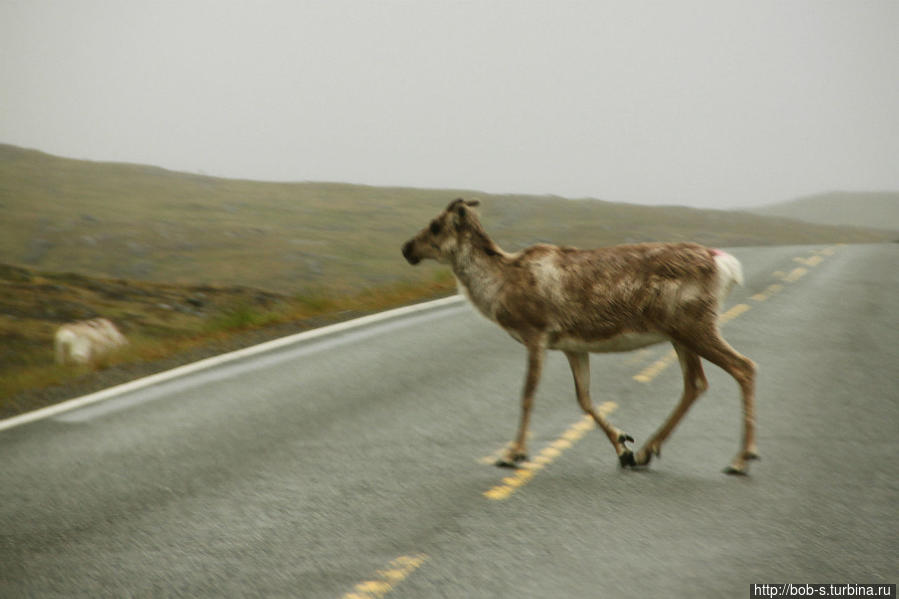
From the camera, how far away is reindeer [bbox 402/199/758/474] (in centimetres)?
775

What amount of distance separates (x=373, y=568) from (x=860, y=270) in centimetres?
2110

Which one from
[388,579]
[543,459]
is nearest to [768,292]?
[543,459]

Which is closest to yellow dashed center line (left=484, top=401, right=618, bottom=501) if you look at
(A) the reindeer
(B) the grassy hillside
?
(A) the reindeer

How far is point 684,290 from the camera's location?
771cm

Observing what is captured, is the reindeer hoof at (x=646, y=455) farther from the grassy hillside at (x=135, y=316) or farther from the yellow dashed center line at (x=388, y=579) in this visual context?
the grassy hillside at (x=135, y=316)

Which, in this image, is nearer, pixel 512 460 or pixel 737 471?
pixel 737 471

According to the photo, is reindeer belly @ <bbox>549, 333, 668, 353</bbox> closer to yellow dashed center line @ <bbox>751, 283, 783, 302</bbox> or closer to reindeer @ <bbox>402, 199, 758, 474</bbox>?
reindeer @ <bbox>402, 199, 758, 474</bbox>

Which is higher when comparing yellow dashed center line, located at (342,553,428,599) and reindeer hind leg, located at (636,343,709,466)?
reindeer hind leg, located at (636,343,709,466)

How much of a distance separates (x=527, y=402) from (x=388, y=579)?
7.91ft

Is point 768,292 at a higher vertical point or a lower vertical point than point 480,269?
lower

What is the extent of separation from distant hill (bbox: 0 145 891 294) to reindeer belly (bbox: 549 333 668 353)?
72.6 feet

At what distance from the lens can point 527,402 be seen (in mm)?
8148

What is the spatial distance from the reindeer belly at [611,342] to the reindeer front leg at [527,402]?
16 centimetres

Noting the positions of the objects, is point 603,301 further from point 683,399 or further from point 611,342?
point 683,399
